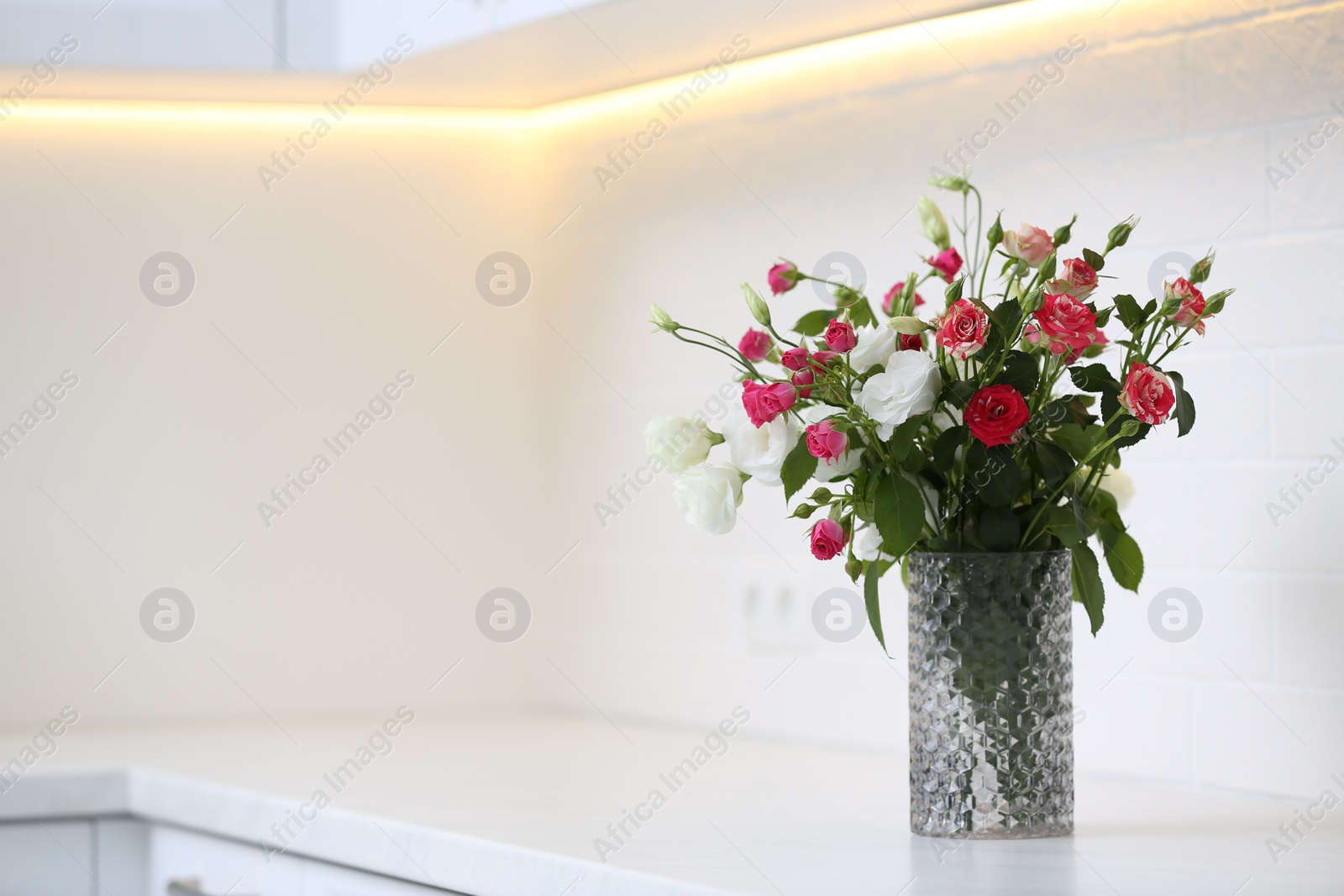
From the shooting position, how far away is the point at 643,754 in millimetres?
1639

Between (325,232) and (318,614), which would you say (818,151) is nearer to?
(325,232)

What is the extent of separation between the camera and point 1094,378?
1.11 meters

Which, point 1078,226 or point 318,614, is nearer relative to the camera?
point 1078,226

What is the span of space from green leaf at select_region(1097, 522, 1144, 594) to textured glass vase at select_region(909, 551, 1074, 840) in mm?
40

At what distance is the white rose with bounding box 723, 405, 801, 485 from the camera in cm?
112

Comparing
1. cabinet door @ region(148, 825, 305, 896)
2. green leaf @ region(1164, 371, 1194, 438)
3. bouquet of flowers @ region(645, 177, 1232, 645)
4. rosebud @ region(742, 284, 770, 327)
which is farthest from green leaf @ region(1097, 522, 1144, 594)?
cabinet door @ region(148, 825, 305, 896)

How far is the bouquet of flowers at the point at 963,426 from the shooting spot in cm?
107

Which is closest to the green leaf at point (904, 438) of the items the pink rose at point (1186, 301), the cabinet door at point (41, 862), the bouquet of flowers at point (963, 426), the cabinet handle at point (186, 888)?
the bouquet of flowers at point (963, 426)

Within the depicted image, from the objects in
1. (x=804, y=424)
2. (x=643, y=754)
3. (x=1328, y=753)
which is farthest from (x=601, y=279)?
(x=1328, y=753)

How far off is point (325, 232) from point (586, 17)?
58cm

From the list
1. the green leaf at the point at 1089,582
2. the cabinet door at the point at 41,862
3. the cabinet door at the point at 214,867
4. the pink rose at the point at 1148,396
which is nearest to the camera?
the pink rose at the point at 1148,396

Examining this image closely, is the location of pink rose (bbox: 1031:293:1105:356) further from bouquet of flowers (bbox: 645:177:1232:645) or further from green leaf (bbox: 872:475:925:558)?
green leaf (bbox: 872:475:925:558)

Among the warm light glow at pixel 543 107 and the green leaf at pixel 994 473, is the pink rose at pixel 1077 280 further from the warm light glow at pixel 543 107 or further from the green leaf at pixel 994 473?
the warm light glow at pixel 543 107

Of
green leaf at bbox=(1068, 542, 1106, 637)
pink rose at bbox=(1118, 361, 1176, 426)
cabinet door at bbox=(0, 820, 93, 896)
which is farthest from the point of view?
cabinet door at bbox=(0, 820, 93, 896)
